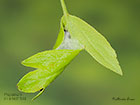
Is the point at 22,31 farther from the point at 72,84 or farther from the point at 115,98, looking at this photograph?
the point at 115,98

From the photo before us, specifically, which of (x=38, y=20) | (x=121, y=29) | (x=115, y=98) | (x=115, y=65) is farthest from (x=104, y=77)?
(x=115, y=65)

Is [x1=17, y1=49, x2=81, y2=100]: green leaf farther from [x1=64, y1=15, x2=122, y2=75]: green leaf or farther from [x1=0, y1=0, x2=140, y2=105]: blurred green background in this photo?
[x1=0, y1=0, x2=140, y2=105]: blurred green background

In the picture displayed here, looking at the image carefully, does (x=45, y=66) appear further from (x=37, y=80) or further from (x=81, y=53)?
(x=81, y=53)

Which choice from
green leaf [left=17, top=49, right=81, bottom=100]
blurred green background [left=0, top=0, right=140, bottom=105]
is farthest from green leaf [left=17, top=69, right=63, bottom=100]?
blurred green background [left=0, top=0, right=140, bottom=105]

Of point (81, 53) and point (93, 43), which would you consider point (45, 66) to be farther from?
point (81, 53)

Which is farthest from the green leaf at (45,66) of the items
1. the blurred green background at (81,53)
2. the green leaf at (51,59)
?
the blurred green background at (81,53)

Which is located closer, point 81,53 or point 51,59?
point 51,59

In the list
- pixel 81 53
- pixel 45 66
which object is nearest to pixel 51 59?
pixel 45 66
